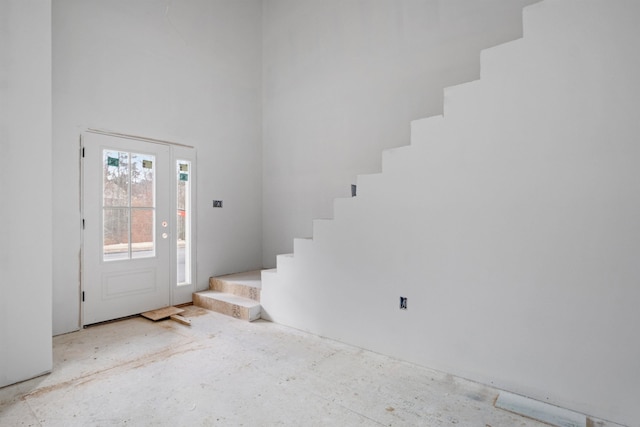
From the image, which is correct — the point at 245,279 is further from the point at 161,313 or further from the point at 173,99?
the point at 173,99

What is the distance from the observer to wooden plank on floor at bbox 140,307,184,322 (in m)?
3.99

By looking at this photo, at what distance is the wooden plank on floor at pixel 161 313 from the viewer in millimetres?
3989

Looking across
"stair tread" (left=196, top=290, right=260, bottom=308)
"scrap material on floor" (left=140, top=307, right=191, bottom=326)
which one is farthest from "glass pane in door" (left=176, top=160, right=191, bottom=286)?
"scrap material on floor" (left=140, top=307, right=191, bottom=326)

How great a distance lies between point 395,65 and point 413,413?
3.54 m

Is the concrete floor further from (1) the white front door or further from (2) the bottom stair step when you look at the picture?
(1) the white front door

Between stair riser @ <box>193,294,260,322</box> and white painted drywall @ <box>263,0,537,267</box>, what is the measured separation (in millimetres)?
1260

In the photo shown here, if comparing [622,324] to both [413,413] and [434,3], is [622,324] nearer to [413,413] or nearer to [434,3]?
[413,413]

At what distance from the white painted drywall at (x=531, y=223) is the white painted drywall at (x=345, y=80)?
125 cm

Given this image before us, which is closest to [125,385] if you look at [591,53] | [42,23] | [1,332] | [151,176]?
[1,332]

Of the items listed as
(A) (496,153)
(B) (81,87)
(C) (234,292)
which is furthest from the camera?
(C) (234,292)

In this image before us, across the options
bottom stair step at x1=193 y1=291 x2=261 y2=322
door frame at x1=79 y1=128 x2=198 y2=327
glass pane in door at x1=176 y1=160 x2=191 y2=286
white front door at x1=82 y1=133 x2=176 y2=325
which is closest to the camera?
white front door at x1=82 y1=133 x2=176 y2=325

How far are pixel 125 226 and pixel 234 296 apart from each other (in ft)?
5.03

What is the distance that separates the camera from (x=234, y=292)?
179 inches

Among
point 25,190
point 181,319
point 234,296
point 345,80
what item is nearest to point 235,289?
point 234,296
